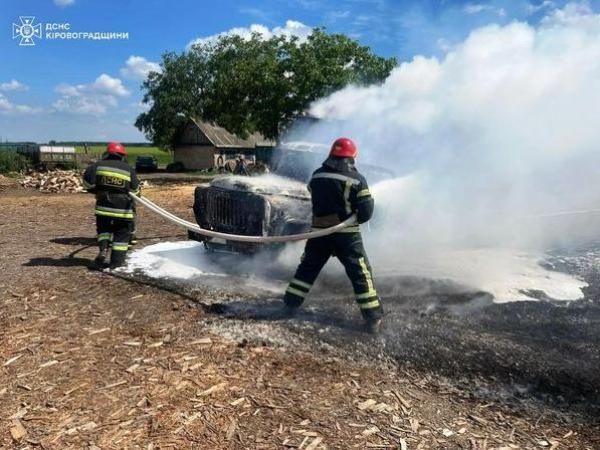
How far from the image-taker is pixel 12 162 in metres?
27.0

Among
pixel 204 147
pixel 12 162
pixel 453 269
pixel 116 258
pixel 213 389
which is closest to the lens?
pixel 213 389

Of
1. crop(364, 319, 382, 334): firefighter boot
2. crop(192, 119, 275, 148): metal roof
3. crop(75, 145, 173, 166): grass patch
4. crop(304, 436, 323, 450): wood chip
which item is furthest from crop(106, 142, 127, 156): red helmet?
crop(192, 119, 275, 148): metal roof

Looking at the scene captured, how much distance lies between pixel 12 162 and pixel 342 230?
28.0m

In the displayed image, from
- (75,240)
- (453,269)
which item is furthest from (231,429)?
(75,240)

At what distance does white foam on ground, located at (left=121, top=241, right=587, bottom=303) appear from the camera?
20.7ft

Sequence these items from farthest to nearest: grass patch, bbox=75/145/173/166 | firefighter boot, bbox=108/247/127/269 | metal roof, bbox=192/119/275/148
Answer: metal roof, bbox=192/119/275/148 → grass patch, bbox=75/145/173/166 → firefighter boot, bbox=108/247/127/269

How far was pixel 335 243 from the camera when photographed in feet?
16.4

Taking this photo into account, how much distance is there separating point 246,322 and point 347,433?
2.06 meters

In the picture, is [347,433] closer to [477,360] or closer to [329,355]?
[329,355]

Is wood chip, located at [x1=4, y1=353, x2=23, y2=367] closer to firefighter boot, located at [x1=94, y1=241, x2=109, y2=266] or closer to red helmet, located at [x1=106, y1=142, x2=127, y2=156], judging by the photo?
firefighter boot, located at [x1=94, y1=241, x2=109, y2=266]

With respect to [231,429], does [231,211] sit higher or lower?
higher

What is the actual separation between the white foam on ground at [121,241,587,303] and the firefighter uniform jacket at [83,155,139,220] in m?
0.87

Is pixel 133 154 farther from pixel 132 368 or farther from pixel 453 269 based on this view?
pixel 132 368

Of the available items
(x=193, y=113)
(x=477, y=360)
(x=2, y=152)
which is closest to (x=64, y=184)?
(x=2, y=152)
